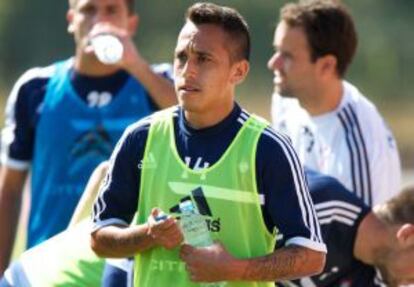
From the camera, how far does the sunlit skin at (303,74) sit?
884 centimetres

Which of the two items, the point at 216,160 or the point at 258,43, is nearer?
the point at 216,160

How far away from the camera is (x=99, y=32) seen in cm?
803

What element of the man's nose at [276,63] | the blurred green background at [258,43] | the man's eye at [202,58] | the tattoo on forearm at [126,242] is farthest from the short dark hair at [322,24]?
the blurred green background at [258,43]

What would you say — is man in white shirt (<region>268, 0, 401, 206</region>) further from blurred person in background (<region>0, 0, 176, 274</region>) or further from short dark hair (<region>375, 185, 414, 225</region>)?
short dark hair (<region>375, 185, 414, 225</region>)

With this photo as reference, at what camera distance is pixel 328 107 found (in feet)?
28.8

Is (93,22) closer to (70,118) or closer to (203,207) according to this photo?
(70,118)

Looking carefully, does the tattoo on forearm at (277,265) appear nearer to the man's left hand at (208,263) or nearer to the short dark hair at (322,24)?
the man's left hand at (208,263)

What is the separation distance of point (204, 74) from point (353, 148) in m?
2.75

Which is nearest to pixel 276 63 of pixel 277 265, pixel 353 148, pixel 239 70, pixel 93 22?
pixel 353 148

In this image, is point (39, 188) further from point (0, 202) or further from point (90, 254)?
point (90, 254)

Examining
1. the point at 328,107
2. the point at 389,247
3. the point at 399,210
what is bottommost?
the point at 389,247

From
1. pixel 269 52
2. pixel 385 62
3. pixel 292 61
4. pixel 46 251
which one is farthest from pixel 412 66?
pixel 46 251

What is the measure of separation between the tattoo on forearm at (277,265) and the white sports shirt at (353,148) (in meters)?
2.62

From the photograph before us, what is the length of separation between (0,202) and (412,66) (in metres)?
16.3
